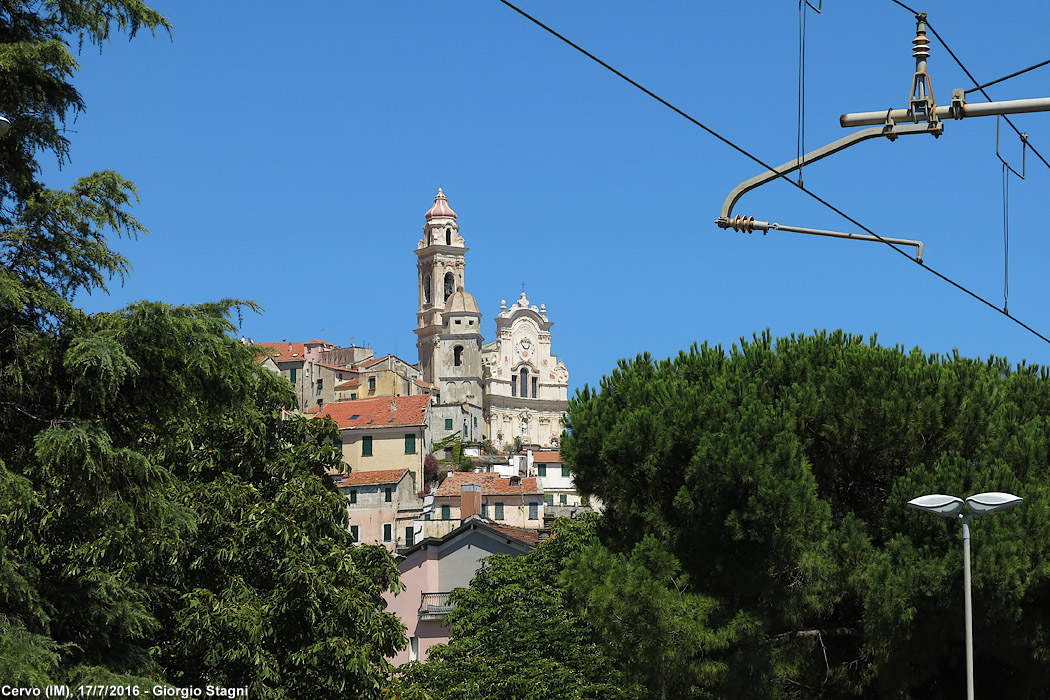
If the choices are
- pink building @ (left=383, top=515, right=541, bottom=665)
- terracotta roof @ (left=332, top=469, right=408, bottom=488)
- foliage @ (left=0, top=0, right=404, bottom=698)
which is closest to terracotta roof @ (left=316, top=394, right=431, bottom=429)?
terracotta roof @ (left=332, top=469, right=408, bottom=488)

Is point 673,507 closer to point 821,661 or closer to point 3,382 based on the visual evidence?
point 821,661

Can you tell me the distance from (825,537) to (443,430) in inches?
2969

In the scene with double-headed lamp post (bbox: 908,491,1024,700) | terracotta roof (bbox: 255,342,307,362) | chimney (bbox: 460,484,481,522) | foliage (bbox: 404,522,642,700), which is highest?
terracotta roof (bbox: 255,342,307,362)

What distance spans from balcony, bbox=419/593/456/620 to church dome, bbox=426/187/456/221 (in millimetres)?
108101

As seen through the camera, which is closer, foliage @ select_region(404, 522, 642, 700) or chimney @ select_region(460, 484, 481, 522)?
foliage @ select_region(404, 522, 642, 700)

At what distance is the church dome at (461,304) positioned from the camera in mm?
138250

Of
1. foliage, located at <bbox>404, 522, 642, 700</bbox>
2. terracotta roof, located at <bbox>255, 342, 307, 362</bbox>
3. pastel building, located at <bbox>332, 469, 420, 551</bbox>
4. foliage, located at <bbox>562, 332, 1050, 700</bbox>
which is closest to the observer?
foliage, located at <bbox>562, 332, 1050, 700</bbox>

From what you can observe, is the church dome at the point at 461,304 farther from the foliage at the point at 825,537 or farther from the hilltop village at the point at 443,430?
the foliage at the point at 825,537

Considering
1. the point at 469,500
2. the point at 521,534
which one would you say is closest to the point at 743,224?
the point at 521,534

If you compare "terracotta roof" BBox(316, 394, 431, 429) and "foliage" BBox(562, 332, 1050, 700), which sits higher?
"terracotta roof" BBox(316, 394, 431, 429)

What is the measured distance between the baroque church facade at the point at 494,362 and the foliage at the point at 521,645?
89.9 m

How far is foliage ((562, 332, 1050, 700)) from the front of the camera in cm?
2216

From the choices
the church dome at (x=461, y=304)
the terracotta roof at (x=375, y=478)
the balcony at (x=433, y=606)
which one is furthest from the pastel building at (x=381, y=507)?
the church dome at (x=461, y=304)

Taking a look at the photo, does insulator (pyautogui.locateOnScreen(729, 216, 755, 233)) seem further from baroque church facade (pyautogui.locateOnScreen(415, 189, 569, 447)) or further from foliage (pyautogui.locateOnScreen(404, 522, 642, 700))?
baroque church facade (pyautogui.locateOnScreen(415, 189, 569, 447))
